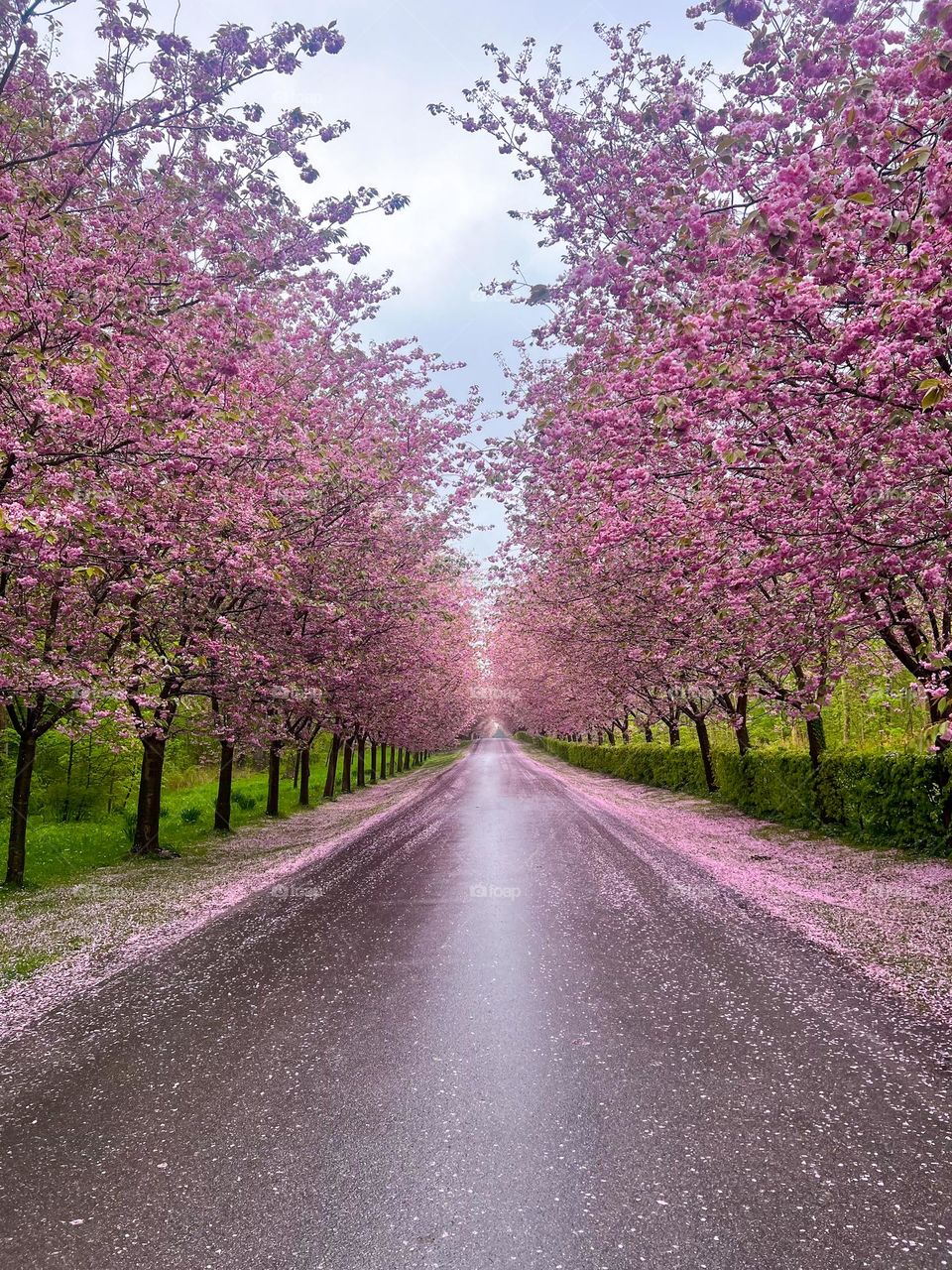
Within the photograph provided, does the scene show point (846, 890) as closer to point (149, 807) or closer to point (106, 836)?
point (149, 807)

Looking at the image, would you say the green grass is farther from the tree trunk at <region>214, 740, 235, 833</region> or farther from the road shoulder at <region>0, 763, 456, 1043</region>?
the road shoulder at <region>0, 763, 456, 1043</region>

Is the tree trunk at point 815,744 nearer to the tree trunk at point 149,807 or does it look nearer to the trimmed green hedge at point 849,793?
the trimmed green hedge at point 849,793

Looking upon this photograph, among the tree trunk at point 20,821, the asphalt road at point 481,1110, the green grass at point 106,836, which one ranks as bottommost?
the green grass at point 106,836

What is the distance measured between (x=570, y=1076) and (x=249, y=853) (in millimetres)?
10539

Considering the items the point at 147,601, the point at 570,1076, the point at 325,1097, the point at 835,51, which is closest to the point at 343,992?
the point at 325,1097

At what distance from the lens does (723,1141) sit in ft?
11.6

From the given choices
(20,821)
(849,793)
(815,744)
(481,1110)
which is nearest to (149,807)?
(20,821)

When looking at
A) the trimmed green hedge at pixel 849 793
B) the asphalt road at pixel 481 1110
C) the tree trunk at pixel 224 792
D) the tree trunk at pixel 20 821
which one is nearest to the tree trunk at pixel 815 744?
the trimmed green hedge at pixel 849 793

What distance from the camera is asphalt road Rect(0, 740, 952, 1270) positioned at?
2.91 metres

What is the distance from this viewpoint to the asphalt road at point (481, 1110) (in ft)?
9.56

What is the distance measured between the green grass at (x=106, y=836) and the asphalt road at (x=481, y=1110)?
6450mm

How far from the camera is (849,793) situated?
13461 mm

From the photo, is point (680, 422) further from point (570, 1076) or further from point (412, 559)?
point (412, 559)

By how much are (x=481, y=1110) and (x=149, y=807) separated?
37.0 feet
